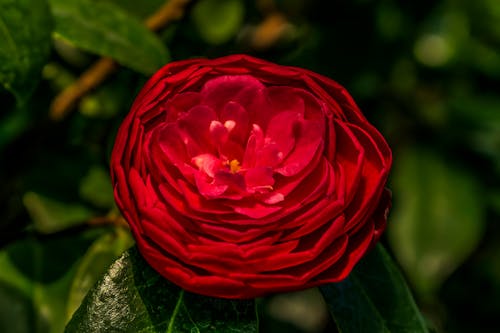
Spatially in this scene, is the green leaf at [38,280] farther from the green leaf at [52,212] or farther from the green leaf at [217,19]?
the green leaf at [217,19]

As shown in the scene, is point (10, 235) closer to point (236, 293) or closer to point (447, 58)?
point (236, 293)

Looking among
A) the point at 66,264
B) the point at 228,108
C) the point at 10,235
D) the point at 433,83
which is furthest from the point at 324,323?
the point at 228,108

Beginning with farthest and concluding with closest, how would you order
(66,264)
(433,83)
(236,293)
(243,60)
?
1. (433,83)
2. (66,264)
3. (243,60)
4. (236,293)

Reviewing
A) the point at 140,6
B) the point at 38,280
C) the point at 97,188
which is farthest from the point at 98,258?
the point at 140,6

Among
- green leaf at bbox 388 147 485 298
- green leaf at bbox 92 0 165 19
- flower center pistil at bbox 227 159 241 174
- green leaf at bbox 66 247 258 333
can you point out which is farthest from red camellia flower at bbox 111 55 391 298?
green leaf at bbox 388 147 485 298

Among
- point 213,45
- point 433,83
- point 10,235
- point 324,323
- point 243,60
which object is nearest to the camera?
point 243,60

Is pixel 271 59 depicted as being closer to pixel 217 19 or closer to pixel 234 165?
pixel 217 19
